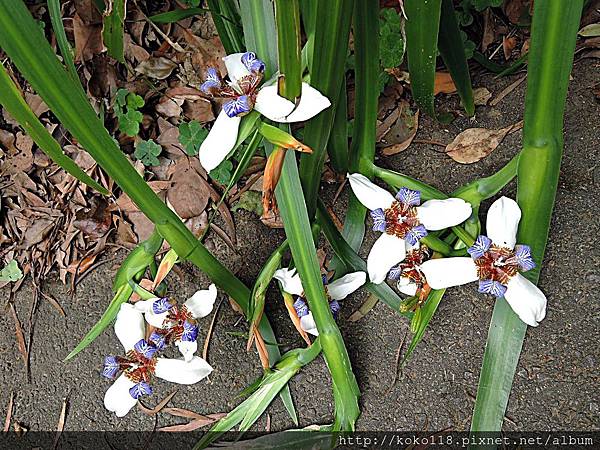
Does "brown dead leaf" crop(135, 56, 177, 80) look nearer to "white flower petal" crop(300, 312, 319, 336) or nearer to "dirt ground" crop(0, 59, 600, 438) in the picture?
"dirt ground" crop(0, 59, 600, 438)

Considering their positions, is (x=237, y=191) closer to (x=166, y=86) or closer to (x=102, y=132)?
(x=166, y=86)

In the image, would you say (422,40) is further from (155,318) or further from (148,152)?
(148,152)

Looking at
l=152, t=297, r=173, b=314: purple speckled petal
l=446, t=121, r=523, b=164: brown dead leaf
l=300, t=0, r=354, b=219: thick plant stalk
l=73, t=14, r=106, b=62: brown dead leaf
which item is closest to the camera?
l=300, t=0, r=354, b=219: thick plant stalk

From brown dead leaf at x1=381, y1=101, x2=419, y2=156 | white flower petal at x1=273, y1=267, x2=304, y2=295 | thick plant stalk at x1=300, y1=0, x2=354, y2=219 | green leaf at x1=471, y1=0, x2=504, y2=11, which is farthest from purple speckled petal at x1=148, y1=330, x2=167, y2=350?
green leaf at x1=471, y1=0, x2=504, y2=11

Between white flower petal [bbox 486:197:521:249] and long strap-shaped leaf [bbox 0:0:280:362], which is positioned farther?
white flower petal [bbox 486:197:521:249]

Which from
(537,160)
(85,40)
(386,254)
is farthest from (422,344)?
(85,40)

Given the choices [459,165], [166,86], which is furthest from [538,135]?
[166,86]
